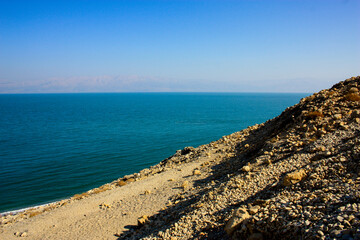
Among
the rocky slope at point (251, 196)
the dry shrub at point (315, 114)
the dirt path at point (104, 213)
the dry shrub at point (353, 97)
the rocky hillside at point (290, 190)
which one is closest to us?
the rocky hillside at point (290, 190)

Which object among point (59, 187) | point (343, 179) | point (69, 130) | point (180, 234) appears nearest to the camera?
point (343, 179)

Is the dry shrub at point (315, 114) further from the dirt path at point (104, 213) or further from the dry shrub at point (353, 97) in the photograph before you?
the dirt path at point (104, 213)

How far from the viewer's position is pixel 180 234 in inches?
438

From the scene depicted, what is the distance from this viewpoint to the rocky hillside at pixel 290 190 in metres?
7.89

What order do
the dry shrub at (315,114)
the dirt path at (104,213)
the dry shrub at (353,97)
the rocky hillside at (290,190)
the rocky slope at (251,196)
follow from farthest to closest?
1. the dry shrub at (353,97)
2. the dry shrub at (315,114)
3. the dirt path at (104,213)
4. the rocky slope at (251,196)
5. the rocky hillside at (290,190)

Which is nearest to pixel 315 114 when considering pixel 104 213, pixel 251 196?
pixel 251 196

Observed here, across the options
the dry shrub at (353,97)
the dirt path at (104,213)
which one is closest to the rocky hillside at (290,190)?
the dry shrub at (353,97)

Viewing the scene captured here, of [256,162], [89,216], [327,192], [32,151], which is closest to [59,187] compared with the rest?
[89,216]

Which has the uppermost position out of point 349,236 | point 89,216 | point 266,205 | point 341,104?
point 341,104

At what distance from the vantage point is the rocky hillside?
789 cm

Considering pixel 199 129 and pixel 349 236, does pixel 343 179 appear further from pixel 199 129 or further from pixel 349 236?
pixel 199 129

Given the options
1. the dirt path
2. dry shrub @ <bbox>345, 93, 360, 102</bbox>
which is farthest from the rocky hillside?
the dirt path

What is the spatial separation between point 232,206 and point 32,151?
45491mm

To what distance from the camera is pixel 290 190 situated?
10.7 metres
